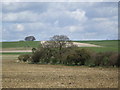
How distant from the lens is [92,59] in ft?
154

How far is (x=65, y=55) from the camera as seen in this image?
5184 centimetres

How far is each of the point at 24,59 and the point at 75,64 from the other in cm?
1369

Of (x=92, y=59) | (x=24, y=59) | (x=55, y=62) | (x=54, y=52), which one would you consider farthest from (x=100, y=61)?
(x=24, y=59)

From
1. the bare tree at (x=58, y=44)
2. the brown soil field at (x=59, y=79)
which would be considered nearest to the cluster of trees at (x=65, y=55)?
the bare tree at (x=58, y=44)

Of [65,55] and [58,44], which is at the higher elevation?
[58,44]

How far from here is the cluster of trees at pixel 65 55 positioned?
1748 inches

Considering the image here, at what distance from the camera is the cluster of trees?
44.4 meters

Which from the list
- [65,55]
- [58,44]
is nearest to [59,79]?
[65,55]

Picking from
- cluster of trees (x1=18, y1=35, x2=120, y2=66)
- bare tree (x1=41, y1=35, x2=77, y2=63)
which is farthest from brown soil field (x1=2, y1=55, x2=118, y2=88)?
bare tree (x1=41, y1=35, x2=77, y2=63)

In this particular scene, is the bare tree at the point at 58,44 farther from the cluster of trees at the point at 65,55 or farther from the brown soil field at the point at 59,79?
the brown soil field at the point at 59,79

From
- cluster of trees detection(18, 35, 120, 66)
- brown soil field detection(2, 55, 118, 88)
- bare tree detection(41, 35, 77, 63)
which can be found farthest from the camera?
bare tree detection(41, 35, 77, 63)

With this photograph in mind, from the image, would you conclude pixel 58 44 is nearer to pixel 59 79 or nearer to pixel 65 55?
pixel 65 55

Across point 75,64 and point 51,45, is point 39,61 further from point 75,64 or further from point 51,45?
point 75,64

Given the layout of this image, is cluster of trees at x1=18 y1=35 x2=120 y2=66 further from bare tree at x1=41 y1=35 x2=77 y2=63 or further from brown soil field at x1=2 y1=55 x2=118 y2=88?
brown soil field at x1=2 y1=55 x2=118 y2=88
